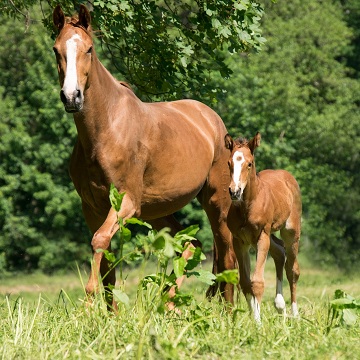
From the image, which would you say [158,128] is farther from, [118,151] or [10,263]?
[10,263]

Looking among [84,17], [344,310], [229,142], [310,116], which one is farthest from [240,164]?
[310,116]

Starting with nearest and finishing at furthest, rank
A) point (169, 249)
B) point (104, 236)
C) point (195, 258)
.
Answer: point (169, 249) < point (195, 258) < point (104, 236)

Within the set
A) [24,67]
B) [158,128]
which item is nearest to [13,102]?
[24,67]

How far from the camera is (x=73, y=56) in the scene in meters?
6.84

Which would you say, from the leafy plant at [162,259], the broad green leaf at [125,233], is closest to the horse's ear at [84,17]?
the leafy plant at [162,259]

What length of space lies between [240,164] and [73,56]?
199 centimetres

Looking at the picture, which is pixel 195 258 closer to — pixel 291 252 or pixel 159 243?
pixel 159 243

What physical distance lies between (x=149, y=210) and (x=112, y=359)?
3.11 metres

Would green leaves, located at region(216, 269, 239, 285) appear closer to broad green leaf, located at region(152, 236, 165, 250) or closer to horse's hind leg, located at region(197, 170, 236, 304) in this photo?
broad green leaf, located at region(152, 236, 165, 250)

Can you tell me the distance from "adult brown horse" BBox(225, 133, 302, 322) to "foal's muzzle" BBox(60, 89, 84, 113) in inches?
71.9

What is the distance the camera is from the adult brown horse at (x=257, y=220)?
8172mm

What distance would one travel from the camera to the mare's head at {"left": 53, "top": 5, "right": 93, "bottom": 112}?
664 cm

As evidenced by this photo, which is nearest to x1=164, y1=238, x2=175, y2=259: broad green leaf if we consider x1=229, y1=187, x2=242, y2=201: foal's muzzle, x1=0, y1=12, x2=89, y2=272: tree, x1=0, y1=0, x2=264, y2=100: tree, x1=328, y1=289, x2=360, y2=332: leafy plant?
x1=328, y1=289, x2=360, y2=332: leafy plant

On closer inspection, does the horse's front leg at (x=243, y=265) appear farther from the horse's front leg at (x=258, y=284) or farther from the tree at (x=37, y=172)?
the tree at (x=37, y=172)
